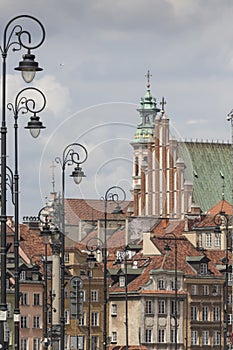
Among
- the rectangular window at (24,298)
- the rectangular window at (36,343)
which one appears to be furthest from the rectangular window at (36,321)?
the rectangular window at (24,298)

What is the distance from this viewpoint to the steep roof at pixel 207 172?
17425 centimetres

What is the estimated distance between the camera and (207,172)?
175375mm

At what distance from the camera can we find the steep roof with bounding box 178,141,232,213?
174250 mm

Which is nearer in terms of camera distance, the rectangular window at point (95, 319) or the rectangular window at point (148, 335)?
the rectangular window at point (95, 319)

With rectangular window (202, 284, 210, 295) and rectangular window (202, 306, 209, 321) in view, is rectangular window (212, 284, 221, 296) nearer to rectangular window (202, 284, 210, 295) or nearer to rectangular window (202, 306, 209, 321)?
rectangular window (202, 284, 210, 295)

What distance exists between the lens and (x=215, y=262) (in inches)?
Result: 5600

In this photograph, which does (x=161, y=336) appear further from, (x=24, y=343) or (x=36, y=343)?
(x=24, y=343)

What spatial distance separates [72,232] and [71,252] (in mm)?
30698

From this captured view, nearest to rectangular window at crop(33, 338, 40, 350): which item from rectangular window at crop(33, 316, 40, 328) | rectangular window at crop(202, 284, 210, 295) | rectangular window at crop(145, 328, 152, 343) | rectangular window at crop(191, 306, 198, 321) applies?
rectangular window at crop(33, 316, 40, 328)

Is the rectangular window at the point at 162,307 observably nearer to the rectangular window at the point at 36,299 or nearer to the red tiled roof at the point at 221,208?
the rectangular window at the point at 36,299

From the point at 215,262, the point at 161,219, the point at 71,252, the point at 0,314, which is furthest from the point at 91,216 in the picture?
the point at 0,314

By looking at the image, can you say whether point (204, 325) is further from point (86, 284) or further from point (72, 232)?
point (72, 232)

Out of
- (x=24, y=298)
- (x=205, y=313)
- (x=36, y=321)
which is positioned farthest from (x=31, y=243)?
(x=205, y=313)

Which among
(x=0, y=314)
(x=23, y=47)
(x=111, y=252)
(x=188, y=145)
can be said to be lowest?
(x=0, y=314)
